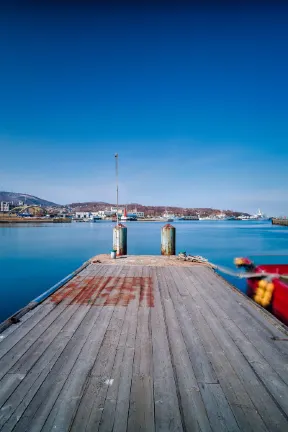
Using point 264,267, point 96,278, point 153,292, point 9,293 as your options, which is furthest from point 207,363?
point 9,293

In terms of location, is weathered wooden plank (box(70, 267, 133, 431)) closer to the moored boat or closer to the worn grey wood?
the worn grey wood

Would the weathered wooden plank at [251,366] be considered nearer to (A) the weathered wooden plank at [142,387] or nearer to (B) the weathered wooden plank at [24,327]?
(A) the weathered wooden plank at [142,387]

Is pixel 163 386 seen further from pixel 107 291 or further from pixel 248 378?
pixel 107 291

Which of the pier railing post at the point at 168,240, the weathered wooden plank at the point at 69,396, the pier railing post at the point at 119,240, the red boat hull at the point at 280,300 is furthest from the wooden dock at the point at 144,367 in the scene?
the pier railing post at the point at 168,240

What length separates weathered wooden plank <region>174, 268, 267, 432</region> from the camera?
2.35 metres

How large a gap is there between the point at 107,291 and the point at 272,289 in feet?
18.4

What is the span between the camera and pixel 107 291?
665 centimetres

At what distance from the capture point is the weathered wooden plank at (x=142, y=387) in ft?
7.66

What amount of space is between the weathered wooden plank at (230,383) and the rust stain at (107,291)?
167 centimetres

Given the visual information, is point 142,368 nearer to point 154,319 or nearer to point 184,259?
point 154,319

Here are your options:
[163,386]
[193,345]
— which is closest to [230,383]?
[163,386]

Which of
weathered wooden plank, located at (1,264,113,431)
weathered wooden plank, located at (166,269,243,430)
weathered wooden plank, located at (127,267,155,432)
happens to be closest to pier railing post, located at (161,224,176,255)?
weathered wooden plank, located at (127,267,155,432)

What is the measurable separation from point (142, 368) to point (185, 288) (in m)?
4.00

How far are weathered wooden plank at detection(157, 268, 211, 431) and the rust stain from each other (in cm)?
152
